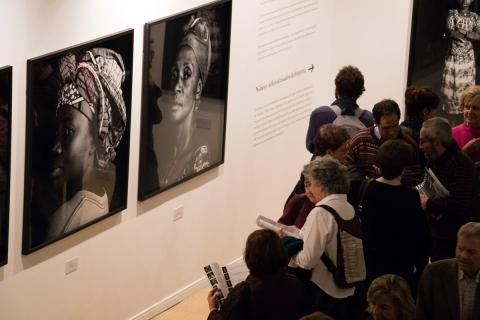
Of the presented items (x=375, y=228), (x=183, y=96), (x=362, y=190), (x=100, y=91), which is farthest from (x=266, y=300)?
(x=183, y=96)

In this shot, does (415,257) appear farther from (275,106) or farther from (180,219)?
(275,106)

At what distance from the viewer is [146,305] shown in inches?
305

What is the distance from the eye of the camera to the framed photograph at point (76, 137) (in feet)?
20.5

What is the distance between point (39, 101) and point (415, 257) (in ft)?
8.32

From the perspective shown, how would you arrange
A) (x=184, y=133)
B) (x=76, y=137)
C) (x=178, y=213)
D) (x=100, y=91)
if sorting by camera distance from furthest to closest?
(x=178, y=213) < (x=184, y=133) < (x=100, y=91) < (x=76, y=137)

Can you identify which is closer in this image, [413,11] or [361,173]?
[361,173]

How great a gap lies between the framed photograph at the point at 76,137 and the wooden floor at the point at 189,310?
1166mm

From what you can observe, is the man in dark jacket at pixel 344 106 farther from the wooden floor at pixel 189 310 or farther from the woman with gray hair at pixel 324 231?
the wooden floor at pixel 189 310

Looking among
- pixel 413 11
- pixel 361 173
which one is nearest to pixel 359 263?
pixel 361 173

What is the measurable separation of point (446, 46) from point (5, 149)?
4.97 m

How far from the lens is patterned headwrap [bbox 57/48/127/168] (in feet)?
Result: 21.0

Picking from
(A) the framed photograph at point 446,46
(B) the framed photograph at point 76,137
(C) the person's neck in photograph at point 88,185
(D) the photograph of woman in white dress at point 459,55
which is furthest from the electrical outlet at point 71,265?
(D) the photograph of woman in white dress at point 459,55

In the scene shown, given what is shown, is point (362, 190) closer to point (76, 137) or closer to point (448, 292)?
point (448, 292)

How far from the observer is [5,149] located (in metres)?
6.02
